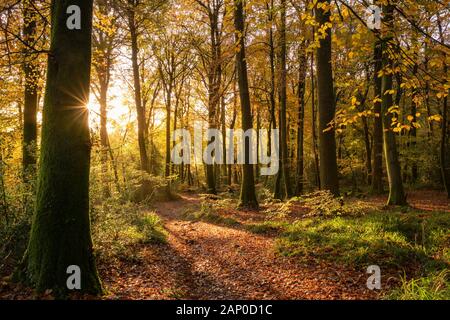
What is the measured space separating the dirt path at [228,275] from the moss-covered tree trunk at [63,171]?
99 centimetres

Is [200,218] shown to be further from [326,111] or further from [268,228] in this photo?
[326,111]

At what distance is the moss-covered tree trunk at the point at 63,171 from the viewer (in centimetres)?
483

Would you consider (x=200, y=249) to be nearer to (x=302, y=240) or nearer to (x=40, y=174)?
(x=302, y=240)

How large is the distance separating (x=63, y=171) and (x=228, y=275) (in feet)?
13.2

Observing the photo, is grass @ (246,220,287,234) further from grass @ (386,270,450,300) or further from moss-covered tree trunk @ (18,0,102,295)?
moss-covered tree trunk @ (18,0,102,295)

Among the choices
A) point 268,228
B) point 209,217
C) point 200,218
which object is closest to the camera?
point 268,228

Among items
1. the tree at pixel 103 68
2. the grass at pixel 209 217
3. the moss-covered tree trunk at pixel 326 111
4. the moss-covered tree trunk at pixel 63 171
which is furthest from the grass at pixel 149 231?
the tree at pixel 103 68

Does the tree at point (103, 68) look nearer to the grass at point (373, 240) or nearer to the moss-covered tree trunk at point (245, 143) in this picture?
the moss-covered tree trunk at point (245, 143)

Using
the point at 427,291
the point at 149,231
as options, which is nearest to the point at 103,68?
the point at 149,231

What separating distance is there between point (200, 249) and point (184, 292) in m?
3.38

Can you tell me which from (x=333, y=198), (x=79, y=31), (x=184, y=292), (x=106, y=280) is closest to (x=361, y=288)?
(x=184, y=292)

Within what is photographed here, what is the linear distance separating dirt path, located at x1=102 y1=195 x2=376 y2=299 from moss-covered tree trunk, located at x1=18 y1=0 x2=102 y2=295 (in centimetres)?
99

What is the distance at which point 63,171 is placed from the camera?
16.0 feet

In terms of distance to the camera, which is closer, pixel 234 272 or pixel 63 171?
pixel 63 171
